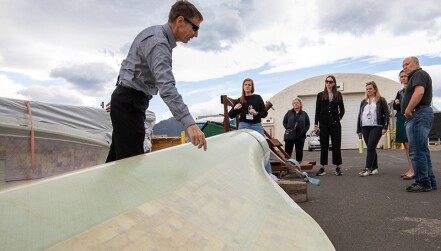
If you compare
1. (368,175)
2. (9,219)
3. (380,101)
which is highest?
(380,101)

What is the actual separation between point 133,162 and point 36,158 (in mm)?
4207

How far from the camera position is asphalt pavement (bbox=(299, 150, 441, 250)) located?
2398mm

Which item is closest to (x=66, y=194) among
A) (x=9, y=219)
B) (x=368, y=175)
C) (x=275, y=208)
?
(x=9, y=219)

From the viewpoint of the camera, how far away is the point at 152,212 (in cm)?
99

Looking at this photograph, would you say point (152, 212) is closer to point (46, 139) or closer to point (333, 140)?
point (46, 139)

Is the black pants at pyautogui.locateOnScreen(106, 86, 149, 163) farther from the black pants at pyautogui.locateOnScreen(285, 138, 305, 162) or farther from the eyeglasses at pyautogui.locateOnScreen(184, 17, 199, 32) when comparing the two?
the black pants at pyautogui.locateOnScreen(285, 138, 305, 162)

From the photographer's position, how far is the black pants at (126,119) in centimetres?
253

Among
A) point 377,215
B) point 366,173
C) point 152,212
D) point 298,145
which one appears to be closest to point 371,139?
point 366,173

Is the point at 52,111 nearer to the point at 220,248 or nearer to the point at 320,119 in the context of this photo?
the point at 320,119

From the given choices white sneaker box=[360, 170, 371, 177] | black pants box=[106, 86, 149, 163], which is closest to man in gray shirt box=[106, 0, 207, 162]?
black pants box=[106, 86, 149, 163]

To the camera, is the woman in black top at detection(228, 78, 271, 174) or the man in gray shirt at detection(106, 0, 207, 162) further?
the woman in black top at detection(228, 78, 271, 174)

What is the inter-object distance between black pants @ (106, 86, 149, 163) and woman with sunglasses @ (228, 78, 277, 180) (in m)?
3.16

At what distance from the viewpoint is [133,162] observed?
1.36 meters

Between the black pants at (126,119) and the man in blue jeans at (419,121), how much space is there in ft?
10.8
